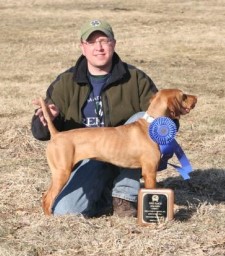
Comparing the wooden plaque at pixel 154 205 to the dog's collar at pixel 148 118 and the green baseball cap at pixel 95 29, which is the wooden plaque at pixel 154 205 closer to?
the dog's collar at pixel 148 118

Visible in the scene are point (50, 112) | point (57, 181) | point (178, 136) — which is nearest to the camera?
point (57, 181)

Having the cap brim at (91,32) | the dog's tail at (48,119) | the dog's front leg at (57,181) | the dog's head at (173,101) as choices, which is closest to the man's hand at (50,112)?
the dog's tail at (48,119)

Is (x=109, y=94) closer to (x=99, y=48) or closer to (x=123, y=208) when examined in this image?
(x=99, y=48)

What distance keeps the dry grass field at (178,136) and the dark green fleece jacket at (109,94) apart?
2.80 feet

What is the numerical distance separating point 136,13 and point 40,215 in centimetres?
1913

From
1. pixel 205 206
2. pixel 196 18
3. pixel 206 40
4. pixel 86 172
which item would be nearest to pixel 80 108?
pixel 86 172

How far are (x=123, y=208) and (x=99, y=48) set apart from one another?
134cm

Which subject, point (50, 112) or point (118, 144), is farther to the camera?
point (50, 112)

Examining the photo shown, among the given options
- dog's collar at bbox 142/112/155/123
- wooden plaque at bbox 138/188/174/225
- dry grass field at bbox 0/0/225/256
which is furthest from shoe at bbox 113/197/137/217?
dog's collar at bbox 142/112/155/123

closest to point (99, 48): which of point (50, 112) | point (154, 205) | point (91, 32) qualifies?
point (91, 32)

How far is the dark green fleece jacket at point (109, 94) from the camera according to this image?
5.10 meters

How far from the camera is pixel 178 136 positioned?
7977 mm

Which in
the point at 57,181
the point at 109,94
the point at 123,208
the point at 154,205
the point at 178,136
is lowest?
the point at 178,136

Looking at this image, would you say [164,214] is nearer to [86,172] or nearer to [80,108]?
[86,172]
